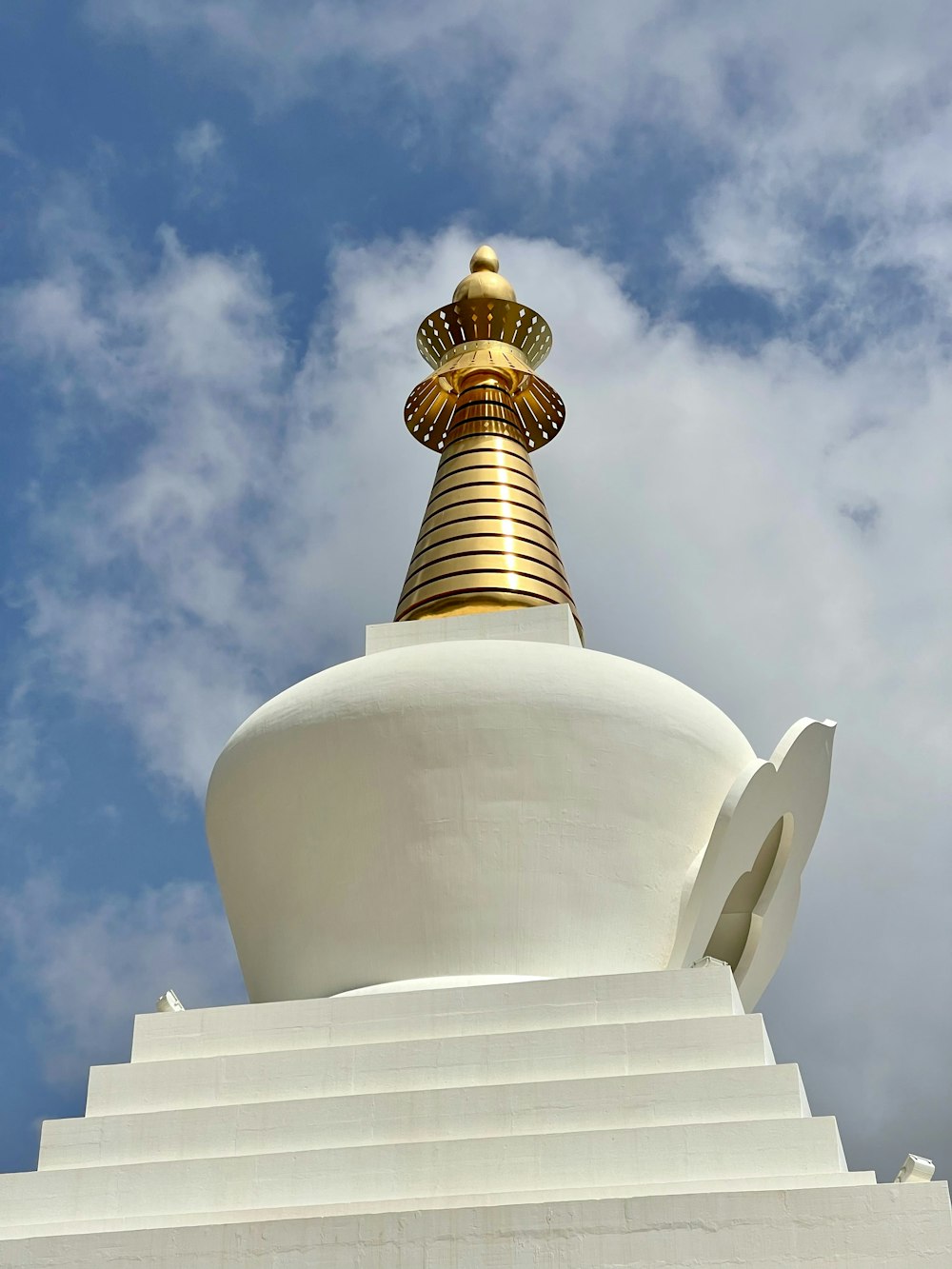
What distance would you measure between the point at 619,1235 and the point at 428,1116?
4.67 ft

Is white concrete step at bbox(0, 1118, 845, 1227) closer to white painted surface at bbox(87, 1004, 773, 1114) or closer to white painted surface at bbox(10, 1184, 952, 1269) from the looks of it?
white painted surface at bbox(10, 1184, 952, 1269)

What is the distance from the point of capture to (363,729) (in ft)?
33.9

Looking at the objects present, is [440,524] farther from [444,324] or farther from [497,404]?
[444,324]

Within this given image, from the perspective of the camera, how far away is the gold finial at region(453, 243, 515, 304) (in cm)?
1537

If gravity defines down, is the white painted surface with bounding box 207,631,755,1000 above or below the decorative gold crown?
below

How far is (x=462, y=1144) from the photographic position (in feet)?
26.7

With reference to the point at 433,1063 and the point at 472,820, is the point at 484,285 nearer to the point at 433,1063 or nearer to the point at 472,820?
the point at 472,820

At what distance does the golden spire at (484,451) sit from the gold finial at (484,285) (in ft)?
0.04

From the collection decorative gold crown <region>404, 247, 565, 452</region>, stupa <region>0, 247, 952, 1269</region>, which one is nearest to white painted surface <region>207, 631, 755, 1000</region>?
stupa <region>0, 247, 952, 1269</region>

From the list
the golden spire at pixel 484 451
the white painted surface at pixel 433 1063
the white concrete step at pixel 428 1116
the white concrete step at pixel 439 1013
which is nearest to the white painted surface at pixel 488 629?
the golden spire at pixel 484 451

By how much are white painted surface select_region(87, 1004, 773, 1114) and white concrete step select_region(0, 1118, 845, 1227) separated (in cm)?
51

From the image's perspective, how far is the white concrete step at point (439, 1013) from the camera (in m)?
8.78

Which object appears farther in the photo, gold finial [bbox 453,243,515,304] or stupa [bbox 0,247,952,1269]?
gold finial [bbox 453,243,515,304]

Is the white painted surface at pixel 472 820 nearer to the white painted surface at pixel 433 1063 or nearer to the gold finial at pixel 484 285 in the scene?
the white painted surface at pixel 433 1063
